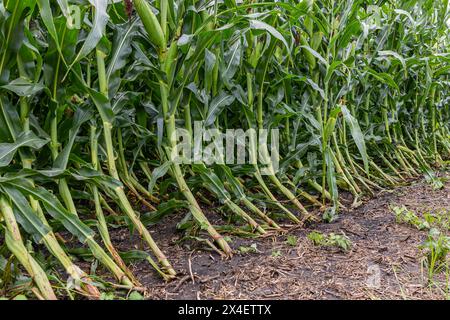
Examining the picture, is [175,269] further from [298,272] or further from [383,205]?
[383,205]

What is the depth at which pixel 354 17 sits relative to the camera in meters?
2.11

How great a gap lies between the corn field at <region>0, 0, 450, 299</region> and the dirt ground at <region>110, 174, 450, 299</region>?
7 centimetres

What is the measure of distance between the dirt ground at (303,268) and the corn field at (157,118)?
0.07 meters

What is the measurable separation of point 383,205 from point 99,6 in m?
1.81

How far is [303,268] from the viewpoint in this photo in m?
1.42

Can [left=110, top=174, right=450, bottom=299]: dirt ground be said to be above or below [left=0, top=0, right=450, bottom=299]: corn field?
below

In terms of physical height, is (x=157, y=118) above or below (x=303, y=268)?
above

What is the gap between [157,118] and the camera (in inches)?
62.6

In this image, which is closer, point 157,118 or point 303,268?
point 303,268

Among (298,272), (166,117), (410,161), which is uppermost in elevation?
(166,117)

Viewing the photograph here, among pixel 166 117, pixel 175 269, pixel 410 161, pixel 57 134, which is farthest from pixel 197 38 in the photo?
pixel 410 161

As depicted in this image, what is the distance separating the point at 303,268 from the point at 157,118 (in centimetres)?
81

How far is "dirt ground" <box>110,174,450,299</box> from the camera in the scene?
4.07 ft

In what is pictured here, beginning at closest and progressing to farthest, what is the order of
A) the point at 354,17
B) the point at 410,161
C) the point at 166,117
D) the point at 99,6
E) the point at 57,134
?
the point at 99,6, the point at 57,134, the point at 166,117, the point at 354,17, the point at 410,161
